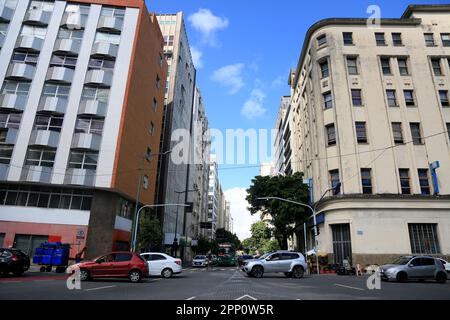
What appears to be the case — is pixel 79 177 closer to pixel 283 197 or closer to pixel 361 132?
pixel 283 197

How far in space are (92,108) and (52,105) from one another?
3.94 meters

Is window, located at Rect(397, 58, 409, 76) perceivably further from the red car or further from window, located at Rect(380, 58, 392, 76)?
the red car

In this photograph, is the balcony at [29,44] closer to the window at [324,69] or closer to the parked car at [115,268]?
the parked car at [115,268]

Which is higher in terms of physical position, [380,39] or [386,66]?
[380,39]

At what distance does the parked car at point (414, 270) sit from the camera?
17.4 m

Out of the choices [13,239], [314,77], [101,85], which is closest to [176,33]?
[101,85]

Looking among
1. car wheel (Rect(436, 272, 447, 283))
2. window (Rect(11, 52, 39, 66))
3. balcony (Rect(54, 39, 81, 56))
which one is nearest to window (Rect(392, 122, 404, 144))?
car wheel (Rect(436, 272, 447, 283))

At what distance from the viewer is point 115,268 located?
15008 mm

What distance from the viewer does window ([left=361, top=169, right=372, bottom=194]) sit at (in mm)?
28547

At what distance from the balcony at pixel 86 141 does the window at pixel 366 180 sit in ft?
86.2

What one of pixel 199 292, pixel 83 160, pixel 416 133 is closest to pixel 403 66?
pixel 416 133

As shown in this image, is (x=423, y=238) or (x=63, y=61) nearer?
(x=423, y=238)

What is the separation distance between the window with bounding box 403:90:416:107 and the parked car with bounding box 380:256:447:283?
18.5 metres

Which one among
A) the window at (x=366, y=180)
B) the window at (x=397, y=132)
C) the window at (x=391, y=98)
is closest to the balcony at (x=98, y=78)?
the window at (x=366, y=180)
